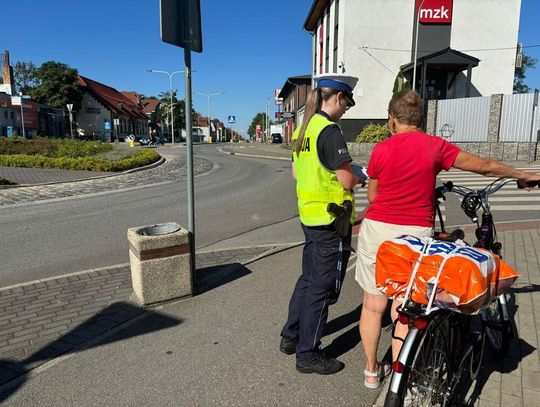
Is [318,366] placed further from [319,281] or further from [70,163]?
[70,163]

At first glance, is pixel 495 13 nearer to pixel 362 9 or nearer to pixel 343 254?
pixel 362 9

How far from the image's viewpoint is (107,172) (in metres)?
17.6

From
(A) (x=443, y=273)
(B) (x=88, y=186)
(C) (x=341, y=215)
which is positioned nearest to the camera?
(A) (x=443, y=273)

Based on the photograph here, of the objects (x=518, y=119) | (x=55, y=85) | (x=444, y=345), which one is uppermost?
(x=55, y=85)

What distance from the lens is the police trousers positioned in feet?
9.71

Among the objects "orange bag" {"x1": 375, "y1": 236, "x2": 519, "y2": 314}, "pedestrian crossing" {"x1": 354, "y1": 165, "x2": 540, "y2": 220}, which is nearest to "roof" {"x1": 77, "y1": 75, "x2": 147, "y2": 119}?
"pedestrian crossing" {"x1": 354, "y1": 165, "x2": 540, "y2": 220}

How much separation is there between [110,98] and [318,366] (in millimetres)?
85010

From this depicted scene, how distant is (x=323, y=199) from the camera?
Result: 2902 mm

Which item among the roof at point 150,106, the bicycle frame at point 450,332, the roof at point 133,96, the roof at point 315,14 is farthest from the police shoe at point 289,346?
the roof at point 150,106

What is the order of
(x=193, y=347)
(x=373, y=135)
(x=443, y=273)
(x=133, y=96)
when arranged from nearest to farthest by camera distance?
(x=443, y=273)
(x=193, y=347)
(x=373, y=135)
(x=133, y=96)

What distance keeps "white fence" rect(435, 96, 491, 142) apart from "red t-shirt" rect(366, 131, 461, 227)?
22151mm

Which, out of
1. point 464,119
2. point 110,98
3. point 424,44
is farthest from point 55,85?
point 464,119

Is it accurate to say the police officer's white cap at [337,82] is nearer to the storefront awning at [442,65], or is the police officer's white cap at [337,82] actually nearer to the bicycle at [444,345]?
the bicycle at [444,345]

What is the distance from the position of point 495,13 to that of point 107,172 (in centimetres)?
2705
